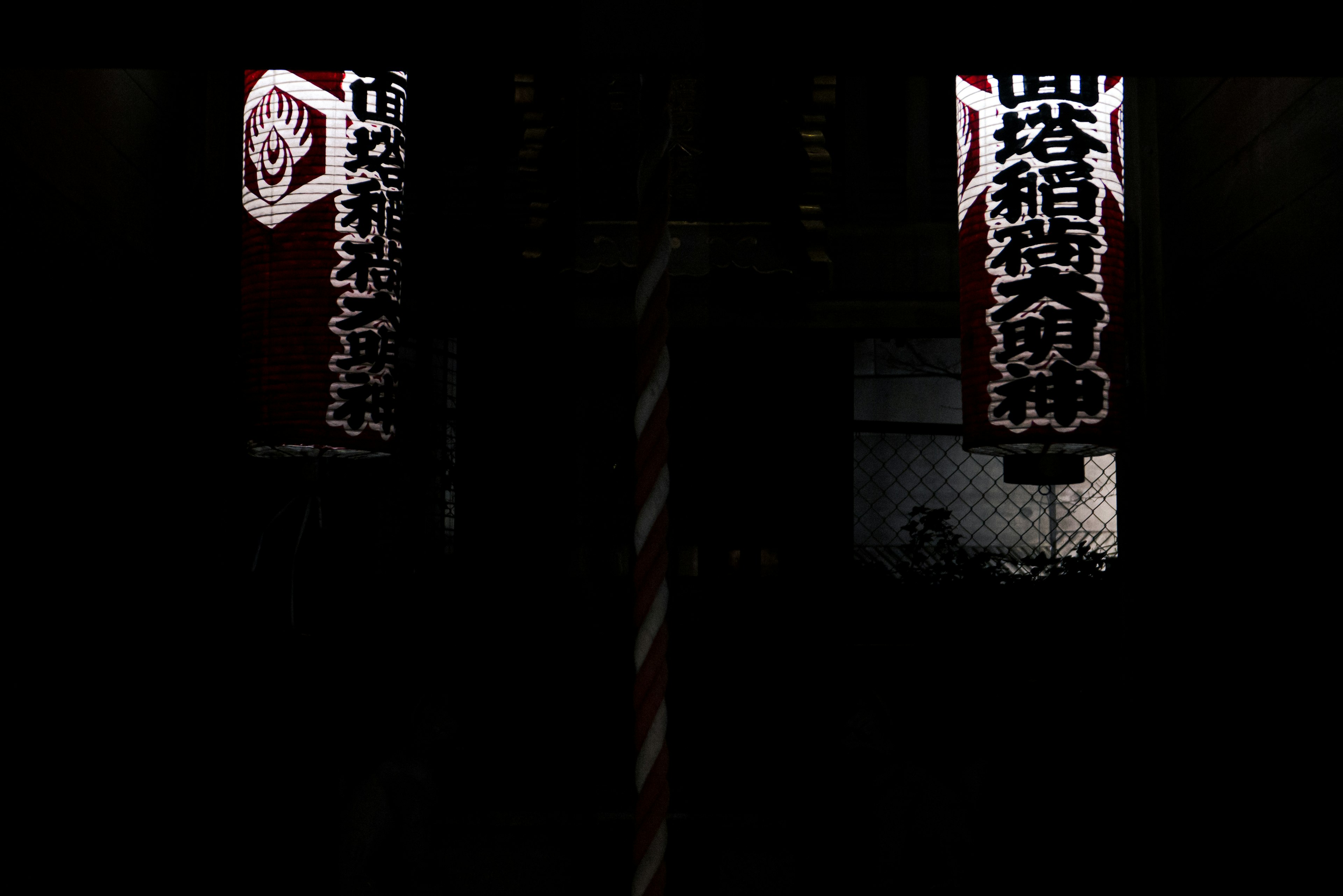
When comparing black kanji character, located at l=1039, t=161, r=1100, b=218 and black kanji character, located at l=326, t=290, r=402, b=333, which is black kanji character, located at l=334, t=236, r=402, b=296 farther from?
black kanji character, located at l=1039, t=161, r=1100, b=218

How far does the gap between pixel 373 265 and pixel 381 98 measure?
0.81 metres

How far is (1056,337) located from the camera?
16.3 ft

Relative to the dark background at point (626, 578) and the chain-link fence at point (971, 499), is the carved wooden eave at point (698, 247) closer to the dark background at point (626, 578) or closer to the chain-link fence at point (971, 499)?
the dark background at point (626, 578)

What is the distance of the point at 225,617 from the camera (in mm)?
5844

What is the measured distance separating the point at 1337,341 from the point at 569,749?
5.19 meters

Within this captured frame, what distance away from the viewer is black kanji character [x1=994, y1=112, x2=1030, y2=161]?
16.5 feet

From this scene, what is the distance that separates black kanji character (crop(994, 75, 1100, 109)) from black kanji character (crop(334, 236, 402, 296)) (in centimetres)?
303

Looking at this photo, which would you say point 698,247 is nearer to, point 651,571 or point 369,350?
point 369,350

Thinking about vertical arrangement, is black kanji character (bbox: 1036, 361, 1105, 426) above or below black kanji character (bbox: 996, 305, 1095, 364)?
below

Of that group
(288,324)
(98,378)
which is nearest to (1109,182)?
(288,324)

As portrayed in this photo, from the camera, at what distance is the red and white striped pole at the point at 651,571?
1.58m

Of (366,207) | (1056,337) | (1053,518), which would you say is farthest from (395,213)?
(1053,518)

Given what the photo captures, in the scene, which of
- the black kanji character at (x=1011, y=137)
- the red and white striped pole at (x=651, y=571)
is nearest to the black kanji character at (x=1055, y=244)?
the black kanji character at (x=1011, y=137)

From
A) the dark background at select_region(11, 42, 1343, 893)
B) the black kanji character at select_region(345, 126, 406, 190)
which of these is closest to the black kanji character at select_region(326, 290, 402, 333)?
the black kanji character at select_region(345, 126, 406, 190)
